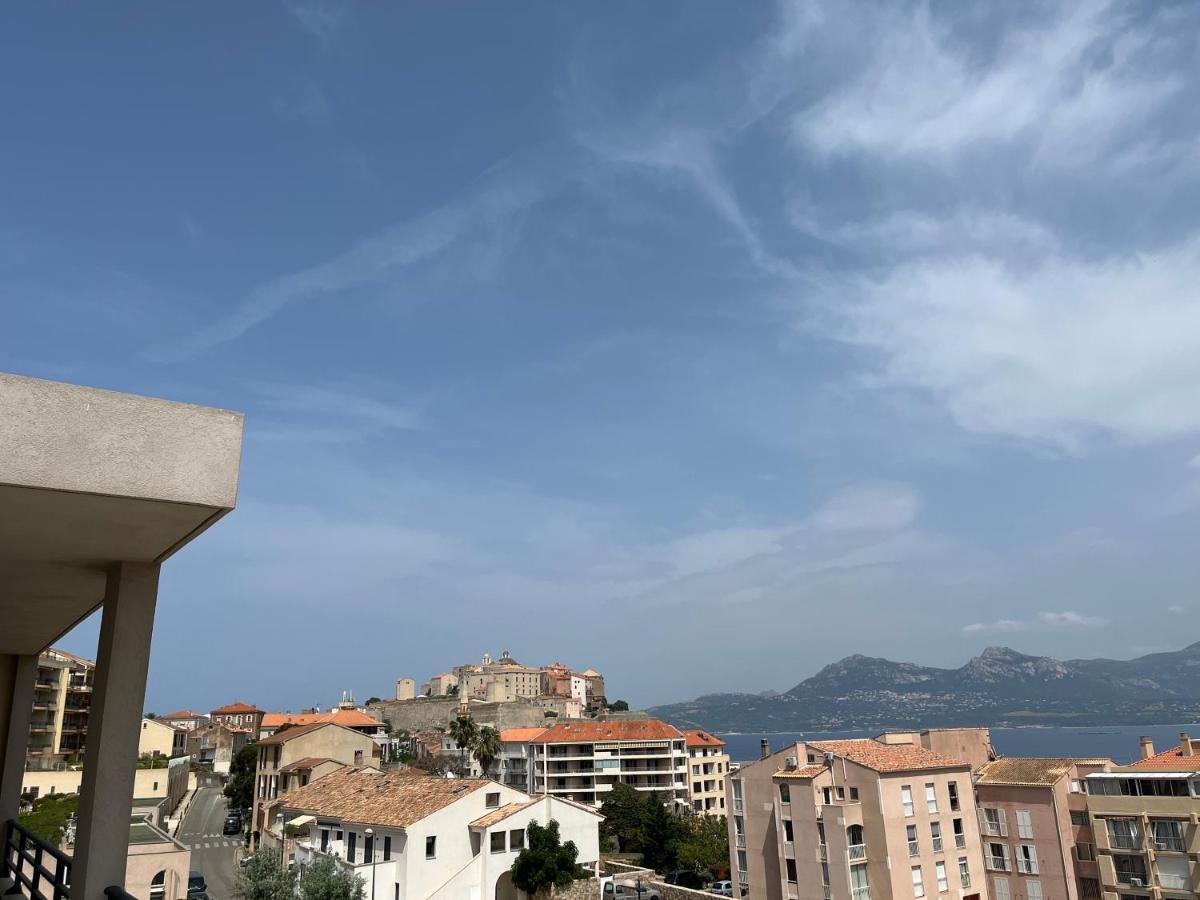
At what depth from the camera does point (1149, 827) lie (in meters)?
39.9

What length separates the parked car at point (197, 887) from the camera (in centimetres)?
3874

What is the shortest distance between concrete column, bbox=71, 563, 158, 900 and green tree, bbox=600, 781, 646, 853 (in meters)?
71.3

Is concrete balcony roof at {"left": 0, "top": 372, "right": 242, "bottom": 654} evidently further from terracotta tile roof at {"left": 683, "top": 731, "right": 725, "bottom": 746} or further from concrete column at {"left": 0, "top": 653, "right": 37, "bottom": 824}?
terracotta tile roof at {"left": 683, "top": 731, "right": 725, "bottom": 746}

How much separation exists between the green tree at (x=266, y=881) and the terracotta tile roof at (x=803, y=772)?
23.5 m

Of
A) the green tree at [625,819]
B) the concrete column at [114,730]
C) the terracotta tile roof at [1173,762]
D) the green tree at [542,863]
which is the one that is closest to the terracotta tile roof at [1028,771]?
the terracotta tile roof at [1173,762]

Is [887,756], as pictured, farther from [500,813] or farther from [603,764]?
[603,764]

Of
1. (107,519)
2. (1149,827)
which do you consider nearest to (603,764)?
→ (1149,827)

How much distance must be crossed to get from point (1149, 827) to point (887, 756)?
1163 cm

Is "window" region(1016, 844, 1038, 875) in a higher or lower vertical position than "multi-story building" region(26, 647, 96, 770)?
lower

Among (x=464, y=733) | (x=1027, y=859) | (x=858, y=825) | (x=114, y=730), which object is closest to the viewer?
(x=114, y=730)

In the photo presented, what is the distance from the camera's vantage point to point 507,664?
162750mm

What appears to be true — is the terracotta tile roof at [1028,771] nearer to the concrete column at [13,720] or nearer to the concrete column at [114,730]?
the concrete column at [13,720]

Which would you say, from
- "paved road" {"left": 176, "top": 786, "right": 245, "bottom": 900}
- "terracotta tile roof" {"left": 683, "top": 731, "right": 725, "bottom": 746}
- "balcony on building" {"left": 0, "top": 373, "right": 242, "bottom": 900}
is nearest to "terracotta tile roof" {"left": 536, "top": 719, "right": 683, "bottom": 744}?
"terracotta tile roof" {"left": 683, "top": 731, "right": 725, "bottom": 746}

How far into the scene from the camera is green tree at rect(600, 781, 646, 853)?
7294 centimetres
